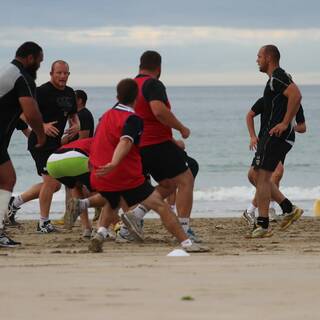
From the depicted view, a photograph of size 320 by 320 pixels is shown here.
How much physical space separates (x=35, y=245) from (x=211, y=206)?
1020 cm

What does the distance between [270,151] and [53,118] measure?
2485mm

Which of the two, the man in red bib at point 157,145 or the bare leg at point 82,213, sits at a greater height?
the man in red bib at point 157,145

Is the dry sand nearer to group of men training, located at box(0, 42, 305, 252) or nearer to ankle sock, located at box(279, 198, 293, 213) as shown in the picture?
group of men training, located at box(0, 42, 305, 252)

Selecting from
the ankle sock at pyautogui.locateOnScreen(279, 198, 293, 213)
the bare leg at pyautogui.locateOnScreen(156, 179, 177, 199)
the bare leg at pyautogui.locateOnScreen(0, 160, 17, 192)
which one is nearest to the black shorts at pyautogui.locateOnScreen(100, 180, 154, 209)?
the bare leg at pyautogui.locateOnScreen(156, 179, 177, 199)

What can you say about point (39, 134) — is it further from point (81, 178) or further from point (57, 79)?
point (57, 79)

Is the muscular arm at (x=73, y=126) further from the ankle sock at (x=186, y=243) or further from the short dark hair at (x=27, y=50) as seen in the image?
the ankle sock at (x=186, y=243)

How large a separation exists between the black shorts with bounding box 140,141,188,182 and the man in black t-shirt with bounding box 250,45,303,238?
1.31m

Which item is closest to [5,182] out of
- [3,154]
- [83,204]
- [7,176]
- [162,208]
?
[7,176]

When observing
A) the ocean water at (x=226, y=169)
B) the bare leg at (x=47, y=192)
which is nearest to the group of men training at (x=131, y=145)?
the bare leg at (x=47, y=192)

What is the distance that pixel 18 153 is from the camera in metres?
42.4

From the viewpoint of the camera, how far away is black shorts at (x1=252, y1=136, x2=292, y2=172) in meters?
10.9

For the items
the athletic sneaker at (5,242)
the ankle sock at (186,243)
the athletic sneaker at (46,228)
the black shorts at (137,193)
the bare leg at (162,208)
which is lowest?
the athletic sneaker at (46,228)

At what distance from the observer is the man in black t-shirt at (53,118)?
39.0 feet

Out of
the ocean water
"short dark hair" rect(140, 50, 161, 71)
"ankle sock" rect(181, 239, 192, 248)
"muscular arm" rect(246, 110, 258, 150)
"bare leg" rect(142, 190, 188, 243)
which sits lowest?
the ocean water
